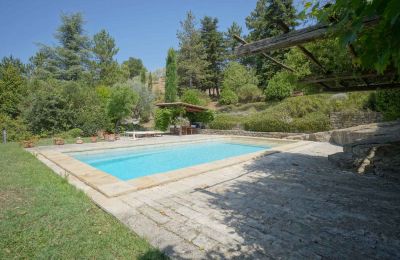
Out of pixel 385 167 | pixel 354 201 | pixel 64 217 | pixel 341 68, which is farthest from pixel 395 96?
pixel 64 217

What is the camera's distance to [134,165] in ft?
35.3

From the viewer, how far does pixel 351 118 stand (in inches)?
582

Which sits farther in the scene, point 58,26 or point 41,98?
point 58,26

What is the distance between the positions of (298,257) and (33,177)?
634 centimetres

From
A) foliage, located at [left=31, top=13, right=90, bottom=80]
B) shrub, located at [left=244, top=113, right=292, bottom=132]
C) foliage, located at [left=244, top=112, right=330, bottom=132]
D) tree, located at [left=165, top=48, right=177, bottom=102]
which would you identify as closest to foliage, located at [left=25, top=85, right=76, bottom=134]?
tree, located at [left=165, top=48, right=177, bottom=102]

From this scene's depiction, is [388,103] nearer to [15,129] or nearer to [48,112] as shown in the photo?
[48,112]

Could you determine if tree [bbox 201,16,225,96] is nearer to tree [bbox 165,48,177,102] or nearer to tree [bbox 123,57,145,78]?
tree [bbox 165,48,177,102]

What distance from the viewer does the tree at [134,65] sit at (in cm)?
5363

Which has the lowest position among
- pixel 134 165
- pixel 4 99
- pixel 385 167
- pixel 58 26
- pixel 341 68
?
pixel 134 165

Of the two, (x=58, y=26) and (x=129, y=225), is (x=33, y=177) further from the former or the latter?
(x=58, y=26)

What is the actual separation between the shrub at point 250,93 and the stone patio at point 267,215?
2364cm

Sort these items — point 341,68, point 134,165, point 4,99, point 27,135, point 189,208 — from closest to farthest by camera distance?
point 189,208 → point 341,68 → point 134,165 → point 27,135 → point 4,99

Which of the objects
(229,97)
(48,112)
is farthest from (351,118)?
(48,112)

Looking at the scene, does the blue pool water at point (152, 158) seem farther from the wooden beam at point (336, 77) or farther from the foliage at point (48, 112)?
the foliage at point (48, 112)
